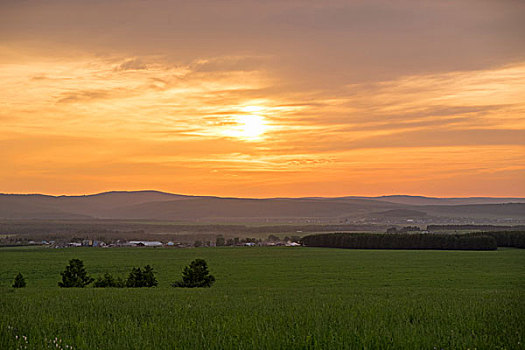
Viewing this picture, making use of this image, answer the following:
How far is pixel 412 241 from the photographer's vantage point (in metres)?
123

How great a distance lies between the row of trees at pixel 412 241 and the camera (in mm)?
114500

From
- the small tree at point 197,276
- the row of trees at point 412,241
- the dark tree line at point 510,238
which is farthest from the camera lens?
the dark tree line at point 510,238

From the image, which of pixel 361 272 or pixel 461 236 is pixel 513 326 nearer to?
pixel 361 272

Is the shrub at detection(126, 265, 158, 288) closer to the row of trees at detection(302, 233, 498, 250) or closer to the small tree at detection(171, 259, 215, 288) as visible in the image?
the small tree at detection(171, 259, 215, 288)

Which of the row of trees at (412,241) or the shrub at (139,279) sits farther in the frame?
the row of trees at (412,241)

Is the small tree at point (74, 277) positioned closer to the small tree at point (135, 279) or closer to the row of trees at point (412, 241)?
the small tree at point (135, 279)

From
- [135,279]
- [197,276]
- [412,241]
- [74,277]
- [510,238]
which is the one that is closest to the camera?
[197,276]

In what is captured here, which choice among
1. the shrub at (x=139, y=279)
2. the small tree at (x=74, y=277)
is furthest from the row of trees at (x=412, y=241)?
the small tree at (x=74, y=277)

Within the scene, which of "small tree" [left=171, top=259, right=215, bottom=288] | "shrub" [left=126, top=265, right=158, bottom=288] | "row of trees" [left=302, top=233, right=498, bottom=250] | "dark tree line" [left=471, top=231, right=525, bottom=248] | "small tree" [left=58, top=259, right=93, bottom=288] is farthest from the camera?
"dark tree line" [left=471, top=231, right=525, bottom=248]

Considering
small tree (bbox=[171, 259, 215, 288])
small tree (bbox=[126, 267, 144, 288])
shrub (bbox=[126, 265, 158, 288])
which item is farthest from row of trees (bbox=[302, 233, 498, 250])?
small tree (bbox=[126, 267, 144, 288])

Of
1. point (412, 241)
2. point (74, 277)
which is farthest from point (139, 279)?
point (412, 241)

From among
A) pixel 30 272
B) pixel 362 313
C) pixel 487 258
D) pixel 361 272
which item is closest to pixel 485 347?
pixel 362 313

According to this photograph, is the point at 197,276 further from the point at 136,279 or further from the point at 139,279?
the point at 136,279

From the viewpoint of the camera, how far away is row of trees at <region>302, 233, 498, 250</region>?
114 m
